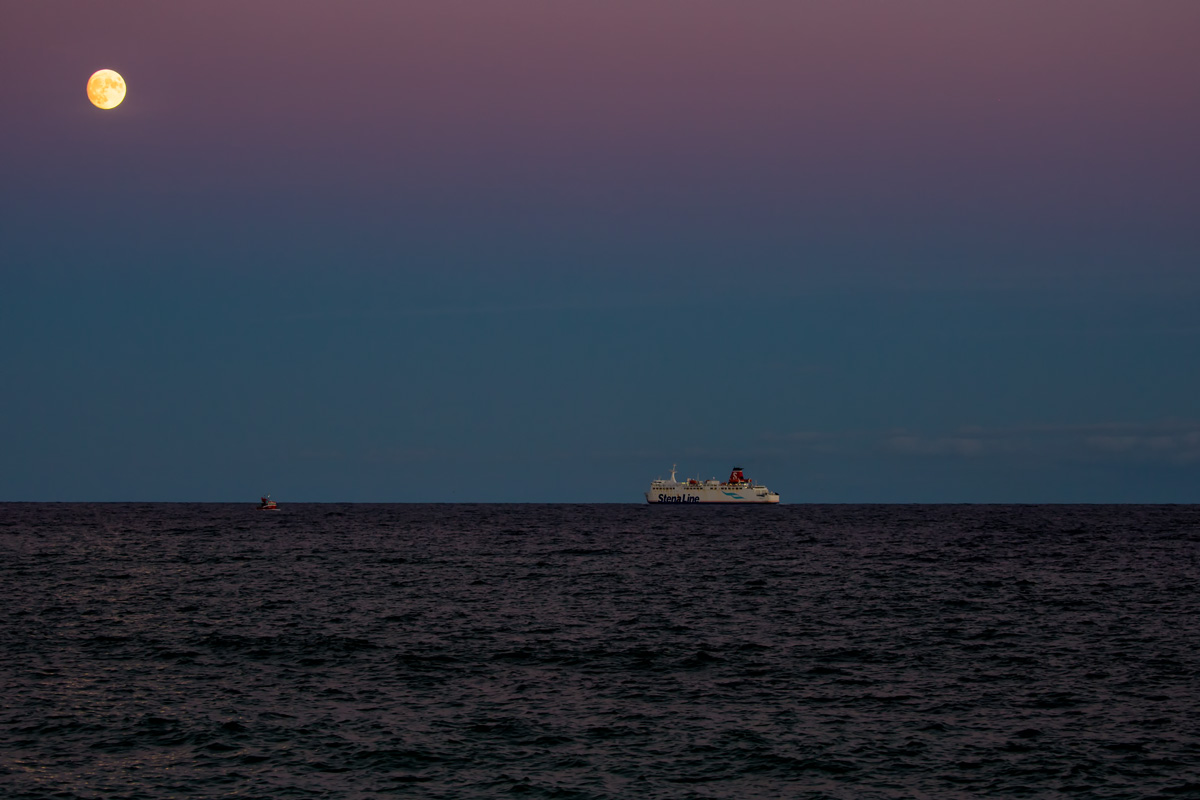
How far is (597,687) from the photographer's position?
3155 centimetres

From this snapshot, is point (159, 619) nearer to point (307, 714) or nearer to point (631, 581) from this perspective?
point (307, 714)

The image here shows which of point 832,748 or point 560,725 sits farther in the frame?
point 560,725

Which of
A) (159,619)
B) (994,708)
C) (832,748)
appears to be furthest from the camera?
(159,619)

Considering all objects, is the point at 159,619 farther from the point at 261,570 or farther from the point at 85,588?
the point at 261,570

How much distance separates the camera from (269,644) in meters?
39.1

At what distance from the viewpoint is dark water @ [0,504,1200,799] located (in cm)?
2247

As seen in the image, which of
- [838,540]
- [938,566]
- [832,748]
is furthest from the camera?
[838,540]

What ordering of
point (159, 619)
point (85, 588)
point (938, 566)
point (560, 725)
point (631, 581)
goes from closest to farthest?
point (560, 725) < point (159, 619) < point (85, 588) < point (631, 581) < point (938, 566)

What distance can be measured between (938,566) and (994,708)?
174 feet

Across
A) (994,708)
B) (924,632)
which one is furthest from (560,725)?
(924,632)

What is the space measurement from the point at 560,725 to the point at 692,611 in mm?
23844

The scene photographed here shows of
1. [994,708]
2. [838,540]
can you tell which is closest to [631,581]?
[994,708]

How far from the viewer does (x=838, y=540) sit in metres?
121

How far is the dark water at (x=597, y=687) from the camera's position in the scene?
73.7 ft
